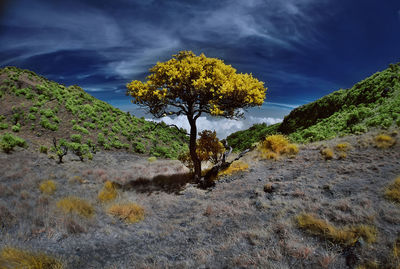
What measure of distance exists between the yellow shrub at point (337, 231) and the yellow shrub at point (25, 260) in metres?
4.86

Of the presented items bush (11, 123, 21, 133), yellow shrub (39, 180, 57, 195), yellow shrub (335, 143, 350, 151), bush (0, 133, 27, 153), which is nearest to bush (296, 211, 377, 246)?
yellow shrub (335, 143, 350, 151)

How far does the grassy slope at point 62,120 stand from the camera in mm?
19641

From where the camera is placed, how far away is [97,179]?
408 inches

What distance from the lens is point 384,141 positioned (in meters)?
8.39

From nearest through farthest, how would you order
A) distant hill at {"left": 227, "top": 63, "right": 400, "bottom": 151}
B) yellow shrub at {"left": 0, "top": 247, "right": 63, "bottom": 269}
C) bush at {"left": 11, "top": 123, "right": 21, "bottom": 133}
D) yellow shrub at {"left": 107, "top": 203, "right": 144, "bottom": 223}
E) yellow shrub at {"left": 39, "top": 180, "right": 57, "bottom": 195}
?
yellow shrub at {"left": 0, "top": 247, "right": 63, "bottom": 269}
yellow shrub at {"left": 107, "top": 203, "right": 144, "bottom": 223}
yellow shrub at {"left": 39, "top": 180, "right": 57, "bottom": 195}
distant hill at {"left": 227, "top": 63, "right": 400, "bottom": 151}
bush at {"left": 11, "top": 123, "right": 21, "bottom": 133}

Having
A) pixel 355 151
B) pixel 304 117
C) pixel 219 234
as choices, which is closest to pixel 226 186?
pixel 219 234

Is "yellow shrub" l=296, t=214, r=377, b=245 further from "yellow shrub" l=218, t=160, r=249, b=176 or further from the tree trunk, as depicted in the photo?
the tree trunk

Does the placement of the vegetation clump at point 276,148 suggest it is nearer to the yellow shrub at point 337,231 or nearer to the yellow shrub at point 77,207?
the yellow shrub at point 337,231

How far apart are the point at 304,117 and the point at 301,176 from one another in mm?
16602

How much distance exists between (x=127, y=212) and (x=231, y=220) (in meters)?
3.38

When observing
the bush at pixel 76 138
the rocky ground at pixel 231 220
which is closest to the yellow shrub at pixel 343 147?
the rocky ground at pixel 231 220

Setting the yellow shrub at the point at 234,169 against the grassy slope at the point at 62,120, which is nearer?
the yellow shrub at the point at 234,169

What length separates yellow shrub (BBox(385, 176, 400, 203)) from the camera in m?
4.31

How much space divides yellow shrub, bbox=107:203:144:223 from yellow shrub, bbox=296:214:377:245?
15.4ft
